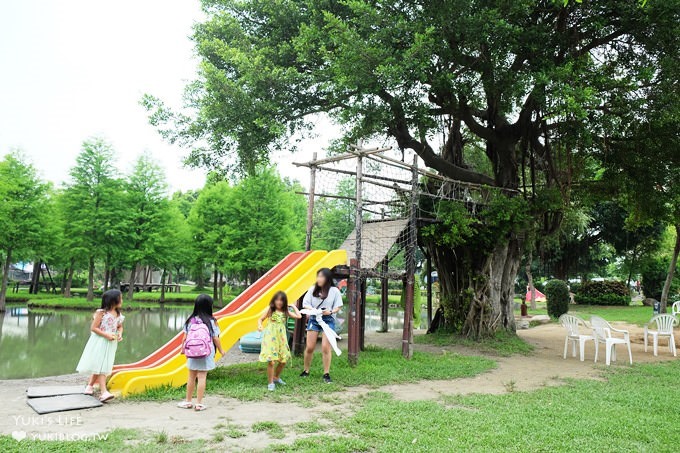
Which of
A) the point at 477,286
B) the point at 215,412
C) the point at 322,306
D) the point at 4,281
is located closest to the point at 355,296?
the point at 322,306

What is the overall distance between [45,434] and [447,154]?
12.0 metres

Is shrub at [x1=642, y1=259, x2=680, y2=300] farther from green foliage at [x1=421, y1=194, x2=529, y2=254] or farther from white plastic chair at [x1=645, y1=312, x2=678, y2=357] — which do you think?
green foliage at [x1=421, y1=194, x2=529, y2=254]

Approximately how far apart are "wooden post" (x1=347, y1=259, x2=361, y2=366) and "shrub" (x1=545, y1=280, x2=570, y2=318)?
16.8 m

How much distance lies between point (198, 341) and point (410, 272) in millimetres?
5309

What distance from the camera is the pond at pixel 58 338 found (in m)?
11.6

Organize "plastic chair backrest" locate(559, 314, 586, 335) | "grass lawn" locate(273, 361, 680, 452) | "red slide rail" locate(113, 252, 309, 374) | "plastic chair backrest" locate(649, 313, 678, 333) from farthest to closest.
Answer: "plastic chair backrest" locate(649, 313, 678, 333), "plastic chair backrest" locate(559, 314, 586, 335), "red slide rail" locate(113, 252, 309, 374), "grass lawn" locate(273, 361, 680, 452)

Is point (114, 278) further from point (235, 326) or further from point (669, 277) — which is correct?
point (669, 277)

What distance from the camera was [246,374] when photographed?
26.0ft

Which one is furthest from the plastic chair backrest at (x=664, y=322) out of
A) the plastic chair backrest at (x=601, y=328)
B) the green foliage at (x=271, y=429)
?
the green foliage at (x=271, y=429)

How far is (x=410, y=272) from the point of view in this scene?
33.3 ft

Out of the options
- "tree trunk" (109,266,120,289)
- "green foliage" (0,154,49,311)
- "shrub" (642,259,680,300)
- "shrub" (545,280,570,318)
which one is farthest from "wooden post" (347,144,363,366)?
"tree trunk" (109,266,120,289)

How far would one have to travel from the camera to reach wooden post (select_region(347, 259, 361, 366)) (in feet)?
28.5

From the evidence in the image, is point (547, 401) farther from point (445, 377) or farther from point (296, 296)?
point (296, 296)

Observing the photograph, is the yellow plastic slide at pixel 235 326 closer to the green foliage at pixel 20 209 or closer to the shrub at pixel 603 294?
the green foliage at pixel 20 209
